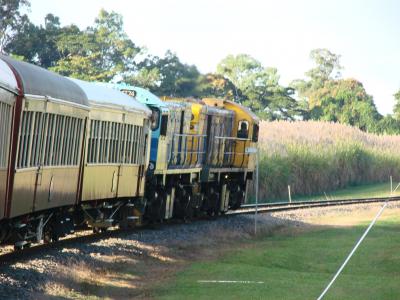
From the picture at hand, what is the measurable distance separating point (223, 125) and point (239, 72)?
60.9 meters

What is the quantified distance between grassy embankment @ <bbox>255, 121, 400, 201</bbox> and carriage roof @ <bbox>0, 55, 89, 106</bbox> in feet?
82.7

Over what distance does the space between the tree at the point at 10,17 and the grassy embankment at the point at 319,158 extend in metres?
15.0

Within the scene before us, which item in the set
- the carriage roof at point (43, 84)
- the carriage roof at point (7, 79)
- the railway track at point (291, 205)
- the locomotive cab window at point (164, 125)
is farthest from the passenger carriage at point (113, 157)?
the railway track at point (291, 205)

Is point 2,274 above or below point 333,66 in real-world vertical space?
below

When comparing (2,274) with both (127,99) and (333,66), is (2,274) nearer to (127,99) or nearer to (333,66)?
(127,99)

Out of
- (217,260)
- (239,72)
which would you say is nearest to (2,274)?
(217,260)

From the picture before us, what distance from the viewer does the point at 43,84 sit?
17.8 meters

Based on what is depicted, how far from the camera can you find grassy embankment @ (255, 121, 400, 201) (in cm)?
4762

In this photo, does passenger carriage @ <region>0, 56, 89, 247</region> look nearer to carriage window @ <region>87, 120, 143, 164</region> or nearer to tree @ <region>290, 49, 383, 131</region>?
carriage window @ <region>87, 120, 143, 164</region>

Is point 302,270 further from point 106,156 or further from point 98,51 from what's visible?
point 98,51

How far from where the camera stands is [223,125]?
3581 cm

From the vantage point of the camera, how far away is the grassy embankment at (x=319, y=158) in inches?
1875

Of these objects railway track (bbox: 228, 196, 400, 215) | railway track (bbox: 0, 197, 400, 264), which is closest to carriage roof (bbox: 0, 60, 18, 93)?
railway track (bbox: 0, 197, 400, 264)

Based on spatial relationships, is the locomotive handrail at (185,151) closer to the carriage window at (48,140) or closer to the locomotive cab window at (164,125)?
the locomotive cab window at (164,125)
